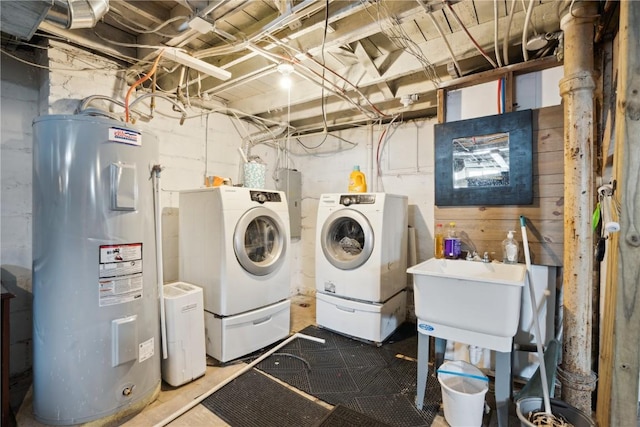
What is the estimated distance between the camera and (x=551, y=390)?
1618mm

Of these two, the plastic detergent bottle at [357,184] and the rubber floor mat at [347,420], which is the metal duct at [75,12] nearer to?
the plastic detergent bottle at [357,184]

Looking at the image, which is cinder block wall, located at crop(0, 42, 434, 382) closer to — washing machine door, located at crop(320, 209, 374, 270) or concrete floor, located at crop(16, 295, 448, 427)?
concrete floor, located at crop(16, 295, 448, 427)

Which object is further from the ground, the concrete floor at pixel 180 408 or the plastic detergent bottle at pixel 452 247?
the plastic detergent bottle at pixel 452 247

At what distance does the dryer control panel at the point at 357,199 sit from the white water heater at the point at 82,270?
171 cm

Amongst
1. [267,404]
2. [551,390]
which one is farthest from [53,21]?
[551,390]

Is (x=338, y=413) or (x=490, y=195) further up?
(x=490, y=195)

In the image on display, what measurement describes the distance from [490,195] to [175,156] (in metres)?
2.76

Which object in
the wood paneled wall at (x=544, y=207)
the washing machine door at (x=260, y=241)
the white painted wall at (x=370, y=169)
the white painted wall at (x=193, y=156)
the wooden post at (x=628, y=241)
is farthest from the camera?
the white painted wall at (x=370, y=169)

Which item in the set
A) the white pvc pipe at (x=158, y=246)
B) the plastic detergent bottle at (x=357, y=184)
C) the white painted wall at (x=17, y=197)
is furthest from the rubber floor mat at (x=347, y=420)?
the white painted wall at (x=17, y=197)

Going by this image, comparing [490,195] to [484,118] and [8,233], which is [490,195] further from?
[8,233]

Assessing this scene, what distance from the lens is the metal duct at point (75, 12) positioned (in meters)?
1.39

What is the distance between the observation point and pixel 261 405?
1814 millimetres

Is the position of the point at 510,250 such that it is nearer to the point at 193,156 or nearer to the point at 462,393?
the point at 462,393

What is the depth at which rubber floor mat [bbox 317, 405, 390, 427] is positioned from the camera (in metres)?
1.65
